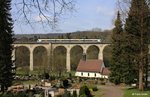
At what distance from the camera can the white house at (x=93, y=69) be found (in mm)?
73188

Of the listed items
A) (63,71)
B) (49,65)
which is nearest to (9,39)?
(49,65)

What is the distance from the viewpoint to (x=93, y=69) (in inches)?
2933

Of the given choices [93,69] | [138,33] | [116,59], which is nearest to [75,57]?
[93,69]

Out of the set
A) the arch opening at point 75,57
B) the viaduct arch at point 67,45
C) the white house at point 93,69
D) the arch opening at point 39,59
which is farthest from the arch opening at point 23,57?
the white house at point 93,69

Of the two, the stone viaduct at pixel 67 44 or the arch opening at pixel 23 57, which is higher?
the stone viaduct at pixel 67 44

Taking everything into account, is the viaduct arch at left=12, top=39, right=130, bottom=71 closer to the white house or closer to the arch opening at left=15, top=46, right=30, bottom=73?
the arch opening at left=15, top=46, right=30, bottom=73

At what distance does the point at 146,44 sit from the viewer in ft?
125

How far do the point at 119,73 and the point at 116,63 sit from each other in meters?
2.03

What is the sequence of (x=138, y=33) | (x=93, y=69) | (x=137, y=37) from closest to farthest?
1. (x=137, y=37)
2. (x=138, y=33)
3. (x=93, y=69)

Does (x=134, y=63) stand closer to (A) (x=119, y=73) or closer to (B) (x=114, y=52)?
(A) (x=119, y=73)

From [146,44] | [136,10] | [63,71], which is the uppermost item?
[136,10]

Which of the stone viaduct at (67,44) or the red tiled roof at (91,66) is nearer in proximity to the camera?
the red tiled roof at (91,66)

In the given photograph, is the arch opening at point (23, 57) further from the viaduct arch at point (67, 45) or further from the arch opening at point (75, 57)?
the arch opening at point (75, 57)

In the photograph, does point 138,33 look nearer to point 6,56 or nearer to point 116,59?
point 116,59
